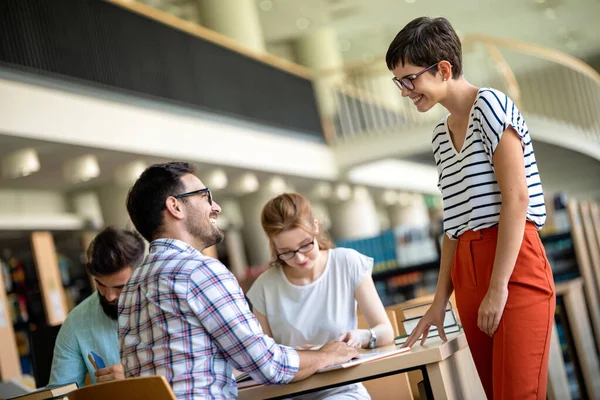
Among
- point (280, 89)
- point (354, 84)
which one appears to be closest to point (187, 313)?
point (280, 89)

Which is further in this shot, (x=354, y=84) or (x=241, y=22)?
(x=354, y=84)

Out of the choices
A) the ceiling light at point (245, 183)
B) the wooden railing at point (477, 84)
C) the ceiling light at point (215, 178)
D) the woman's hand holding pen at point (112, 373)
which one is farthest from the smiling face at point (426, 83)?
the wooden railing at point (477, 84)

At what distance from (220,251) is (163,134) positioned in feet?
13.9

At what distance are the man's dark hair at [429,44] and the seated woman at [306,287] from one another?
1.00 m

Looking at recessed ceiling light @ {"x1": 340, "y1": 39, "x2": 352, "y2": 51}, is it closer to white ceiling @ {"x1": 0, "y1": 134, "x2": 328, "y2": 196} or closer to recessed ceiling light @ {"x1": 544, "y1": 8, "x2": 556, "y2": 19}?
recessed ceiling light @ {"x1": 544, "y1": 8, "x2": 556, "y2": 19}

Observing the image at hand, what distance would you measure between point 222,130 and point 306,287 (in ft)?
18.6

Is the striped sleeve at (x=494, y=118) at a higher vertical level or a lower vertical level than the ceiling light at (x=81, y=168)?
lower

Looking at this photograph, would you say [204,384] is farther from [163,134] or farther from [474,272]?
[163,134]

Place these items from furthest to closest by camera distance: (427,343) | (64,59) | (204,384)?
(64,59) → (427,343) → (204,384)

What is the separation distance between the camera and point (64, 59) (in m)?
6.21

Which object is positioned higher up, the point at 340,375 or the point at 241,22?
the point at 241,22

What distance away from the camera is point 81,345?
9.83 feet

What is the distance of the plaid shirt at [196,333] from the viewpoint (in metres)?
1.96

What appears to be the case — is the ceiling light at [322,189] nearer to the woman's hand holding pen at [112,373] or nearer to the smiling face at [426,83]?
the woman's hand holding pen at [112,373]
